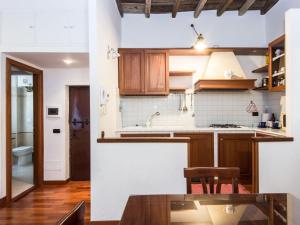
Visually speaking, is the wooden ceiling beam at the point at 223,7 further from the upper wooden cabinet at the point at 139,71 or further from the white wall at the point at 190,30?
the upper wooden cabinet at the point at 139,71

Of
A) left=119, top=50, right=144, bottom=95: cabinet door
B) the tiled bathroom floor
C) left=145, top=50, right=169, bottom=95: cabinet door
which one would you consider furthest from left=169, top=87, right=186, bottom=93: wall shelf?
the tiled bathroom floor

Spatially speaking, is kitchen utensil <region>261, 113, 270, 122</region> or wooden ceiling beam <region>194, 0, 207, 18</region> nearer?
wooden ceiling beam <region>194, 0, 207, 18</region>

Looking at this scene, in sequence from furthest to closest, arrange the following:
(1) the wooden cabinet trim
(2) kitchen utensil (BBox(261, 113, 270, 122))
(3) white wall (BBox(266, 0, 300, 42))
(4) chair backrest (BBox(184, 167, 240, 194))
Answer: (2) kitchen utensil (BBox(261, 113, 270, 122))
(3) white wall (BBox(266, 0, 300, 42))
(1) the wooden cabinet trim
(4) chair backrest (BBox(184, 167, 240, 194))

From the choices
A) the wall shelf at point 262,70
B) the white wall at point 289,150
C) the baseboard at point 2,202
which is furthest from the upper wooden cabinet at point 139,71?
the baseboard at point 2,202

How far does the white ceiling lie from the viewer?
12.1 feet

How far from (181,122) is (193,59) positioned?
1.29 m

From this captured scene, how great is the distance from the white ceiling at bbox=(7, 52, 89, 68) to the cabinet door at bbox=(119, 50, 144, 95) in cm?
73

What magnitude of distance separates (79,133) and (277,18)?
Result: 4190mm

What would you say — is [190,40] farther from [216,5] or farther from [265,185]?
[265,185]

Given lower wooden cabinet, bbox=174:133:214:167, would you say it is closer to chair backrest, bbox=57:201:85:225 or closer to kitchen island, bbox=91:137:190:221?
kitchen island, bbox=91:137:190:221

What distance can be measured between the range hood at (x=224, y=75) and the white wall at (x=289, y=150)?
4.82 ft

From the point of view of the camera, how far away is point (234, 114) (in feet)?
16.8

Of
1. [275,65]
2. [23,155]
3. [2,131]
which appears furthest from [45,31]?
[275,65]

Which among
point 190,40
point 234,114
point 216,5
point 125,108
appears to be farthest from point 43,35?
point 234,114
